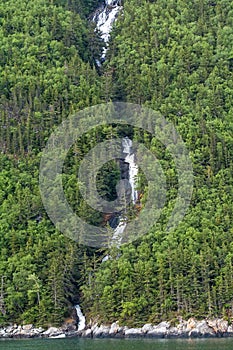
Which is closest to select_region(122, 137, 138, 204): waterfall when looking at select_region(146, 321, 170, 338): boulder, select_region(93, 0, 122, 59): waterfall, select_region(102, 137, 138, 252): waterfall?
select_region(102, 137, 138, 252): waterfall

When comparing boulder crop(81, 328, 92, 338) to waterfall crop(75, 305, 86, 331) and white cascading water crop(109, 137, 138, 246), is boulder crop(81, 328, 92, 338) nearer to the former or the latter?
waterfall crop(75, 305, 86, 331)

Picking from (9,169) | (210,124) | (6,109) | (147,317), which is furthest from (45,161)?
(147,317)

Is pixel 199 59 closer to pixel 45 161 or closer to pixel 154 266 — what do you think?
pixel 45 161

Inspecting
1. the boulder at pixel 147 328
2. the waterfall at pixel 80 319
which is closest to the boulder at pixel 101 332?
the waterfall at pixel 80 319

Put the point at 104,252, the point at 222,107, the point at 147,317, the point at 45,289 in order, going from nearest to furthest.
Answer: the point at 147,317 < the point at 45,289 < the point at 104,252 < the point at 222,107

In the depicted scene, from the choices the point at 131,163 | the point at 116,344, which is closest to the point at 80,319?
the point at 116,344
